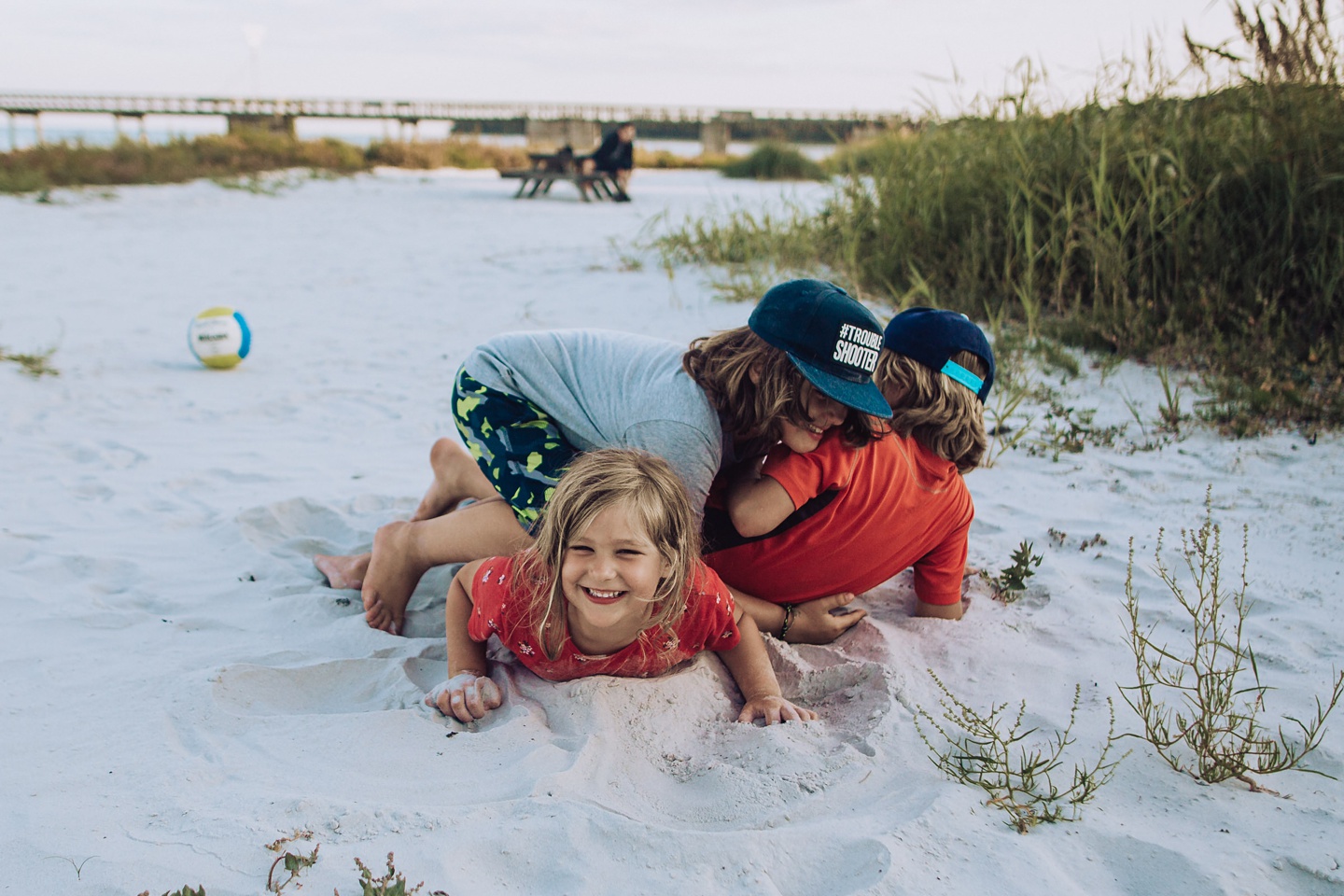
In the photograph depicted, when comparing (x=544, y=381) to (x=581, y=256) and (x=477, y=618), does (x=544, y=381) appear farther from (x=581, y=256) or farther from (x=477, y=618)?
(x=581, y=256)

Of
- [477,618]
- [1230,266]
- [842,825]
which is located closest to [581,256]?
[1230,266]

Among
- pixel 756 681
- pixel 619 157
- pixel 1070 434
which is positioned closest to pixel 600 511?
pixel 756 681

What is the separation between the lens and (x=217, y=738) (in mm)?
2127

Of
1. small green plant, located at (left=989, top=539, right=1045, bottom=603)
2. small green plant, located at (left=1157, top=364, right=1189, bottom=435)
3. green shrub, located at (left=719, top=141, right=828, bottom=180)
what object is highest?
green shrub, located at (left=719, top=141, right=828, bottom=180)

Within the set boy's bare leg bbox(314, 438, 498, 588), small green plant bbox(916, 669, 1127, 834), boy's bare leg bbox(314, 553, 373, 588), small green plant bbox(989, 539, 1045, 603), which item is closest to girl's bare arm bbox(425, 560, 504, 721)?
boy's bare leg bbox(314, 438, 498, 588)

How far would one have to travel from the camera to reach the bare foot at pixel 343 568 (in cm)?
299

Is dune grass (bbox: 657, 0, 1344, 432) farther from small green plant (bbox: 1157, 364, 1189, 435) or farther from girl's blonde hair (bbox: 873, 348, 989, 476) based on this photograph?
girl's blonde hair (bbox: 873, 348, 989, 476)

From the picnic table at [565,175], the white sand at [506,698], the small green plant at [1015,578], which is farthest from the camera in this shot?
the picnic table at [565,175]

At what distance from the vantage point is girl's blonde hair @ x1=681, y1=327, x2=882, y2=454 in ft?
7.75

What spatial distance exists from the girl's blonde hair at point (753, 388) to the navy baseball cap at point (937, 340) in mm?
377

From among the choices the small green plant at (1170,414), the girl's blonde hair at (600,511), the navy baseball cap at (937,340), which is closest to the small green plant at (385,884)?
the girl's blonde hair at (600,511)

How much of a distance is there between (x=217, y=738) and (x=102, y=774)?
23 cm

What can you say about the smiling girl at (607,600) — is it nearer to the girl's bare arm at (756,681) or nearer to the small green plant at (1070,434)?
the girl's bare arm at (756,681)

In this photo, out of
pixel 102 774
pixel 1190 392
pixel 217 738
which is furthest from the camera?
pixel 1190 392
